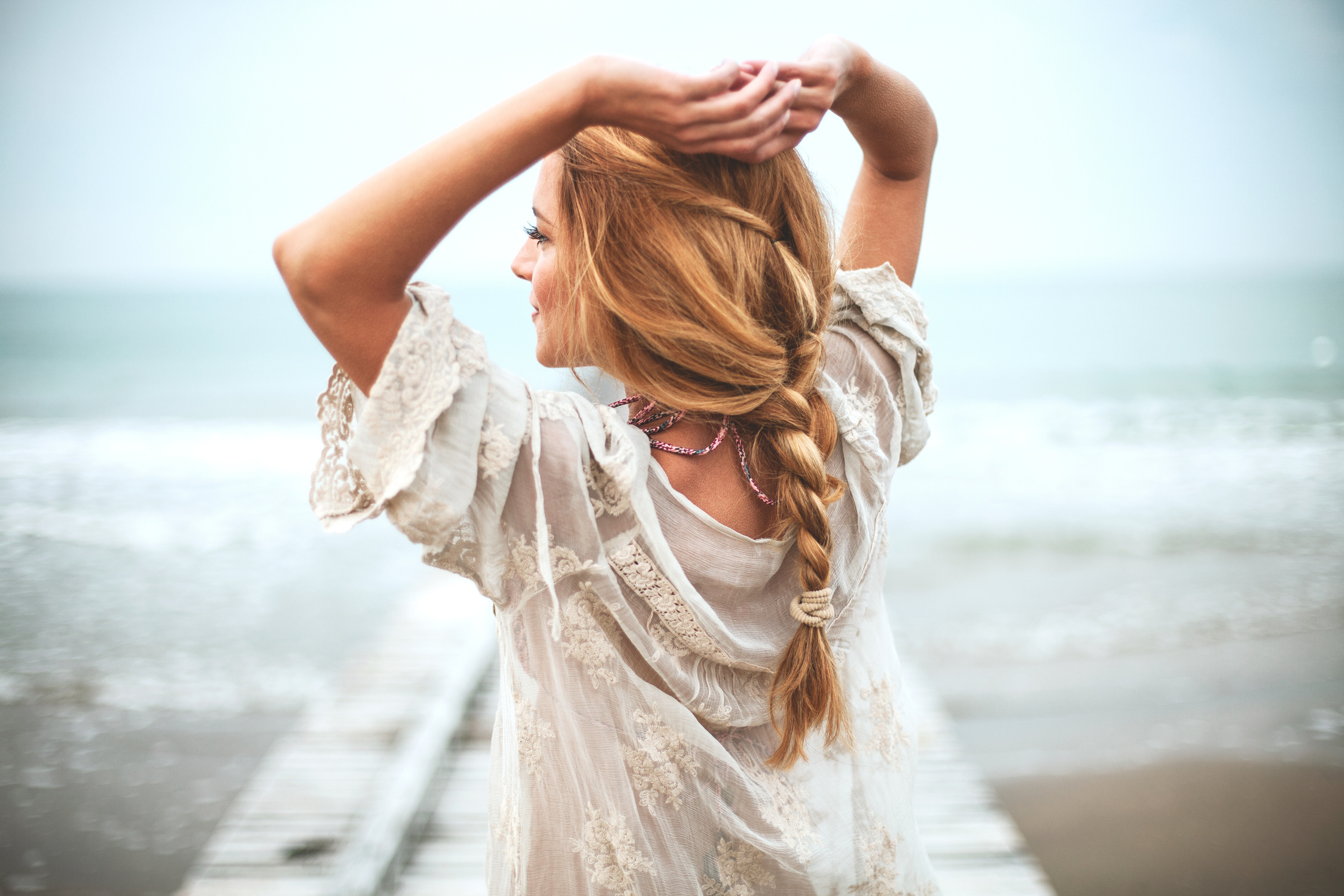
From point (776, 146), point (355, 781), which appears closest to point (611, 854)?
point (776, 146)

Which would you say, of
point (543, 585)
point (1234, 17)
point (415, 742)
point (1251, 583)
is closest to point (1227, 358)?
point (1251, 583)

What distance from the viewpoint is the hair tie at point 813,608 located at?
0.95 metres

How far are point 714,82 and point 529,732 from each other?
745 mm

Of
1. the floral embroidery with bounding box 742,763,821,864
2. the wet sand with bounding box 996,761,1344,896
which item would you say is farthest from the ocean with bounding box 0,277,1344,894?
the floral embroidery with bounding box 742,763,821,864

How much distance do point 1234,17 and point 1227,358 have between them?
49.2 ft

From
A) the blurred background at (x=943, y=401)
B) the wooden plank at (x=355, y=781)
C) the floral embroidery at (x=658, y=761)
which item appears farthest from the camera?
the blurred background at (x=943, y=401)

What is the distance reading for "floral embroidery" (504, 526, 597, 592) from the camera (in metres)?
0.80

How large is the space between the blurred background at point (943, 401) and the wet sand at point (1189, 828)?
0.06 feet

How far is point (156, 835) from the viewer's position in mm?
3312

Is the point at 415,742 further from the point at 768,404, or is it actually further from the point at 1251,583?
the point at 1251,583

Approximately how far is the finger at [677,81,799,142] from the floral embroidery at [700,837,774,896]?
2.75ft

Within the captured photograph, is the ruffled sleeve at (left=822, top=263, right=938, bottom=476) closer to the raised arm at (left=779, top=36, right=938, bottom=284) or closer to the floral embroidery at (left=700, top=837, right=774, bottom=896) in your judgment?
the raised arm at (left=779, top=36, right=938, bottom=284)

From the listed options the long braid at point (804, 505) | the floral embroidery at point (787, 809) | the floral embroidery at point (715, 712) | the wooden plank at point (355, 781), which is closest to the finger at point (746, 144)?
the long braid at point (804, 505)

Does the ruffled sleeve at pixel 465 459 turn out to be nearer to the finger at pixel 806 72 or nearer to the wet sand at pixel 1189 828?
the finger at pixel 806 72
